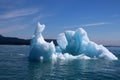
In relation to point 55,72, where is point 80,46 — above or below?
above

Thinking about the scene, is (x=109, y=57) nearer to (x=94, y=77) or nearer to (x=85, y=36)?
(x=85, y=36)

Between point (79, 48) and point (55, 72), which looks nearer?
point (55, 72)

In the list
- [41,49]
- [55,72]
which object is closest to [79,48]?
[41,49]

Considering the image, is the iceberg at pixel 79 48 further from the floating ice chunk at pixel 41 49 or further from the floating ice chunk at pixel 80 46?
the floating ice chunk at pixel 41 49

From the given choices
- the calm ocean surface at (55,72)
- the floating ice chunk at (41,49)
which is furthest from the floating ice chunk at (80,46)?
the calm ocean surface at (55,72)

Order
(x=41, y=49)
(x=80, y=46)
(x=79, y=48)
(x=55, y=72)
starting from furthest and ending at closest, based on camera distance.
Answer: (x=79, y=48), (x=80, y=46), (x=41, y=49), (x=55, y=72)

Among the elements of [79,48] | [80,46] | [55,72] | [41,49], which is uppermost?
[80,46]

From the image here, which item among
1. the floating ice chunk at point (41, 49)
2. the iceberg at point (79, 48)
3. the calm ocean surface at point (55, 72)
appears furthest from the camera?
the iceberg at point (79, 48)

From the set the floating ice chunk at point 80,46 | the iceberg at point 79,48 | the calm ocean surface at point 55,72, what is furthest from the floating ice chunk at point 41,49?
the floating ice chunk at point 80,46

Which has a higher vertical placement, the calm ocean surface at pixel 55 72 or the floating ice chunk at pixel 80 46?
the floating ice chunk at pixel 80 46

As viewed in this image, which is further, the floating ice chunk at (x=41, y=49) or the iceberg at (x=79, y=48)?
the iceberg at (x=79, y=48)

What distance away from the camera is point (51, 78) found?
24.9 m

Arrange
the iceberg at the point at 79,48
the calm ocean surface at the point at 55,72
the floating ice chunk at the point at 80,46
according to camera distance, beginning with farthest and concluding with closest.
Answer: the floating ice chunk at the point at 80,46
the iceberg at the point at 79,48
the calm ocean surface at the point at 55,72

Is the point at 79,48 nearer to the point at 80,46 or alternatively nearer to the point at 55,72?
the point at 80,46
